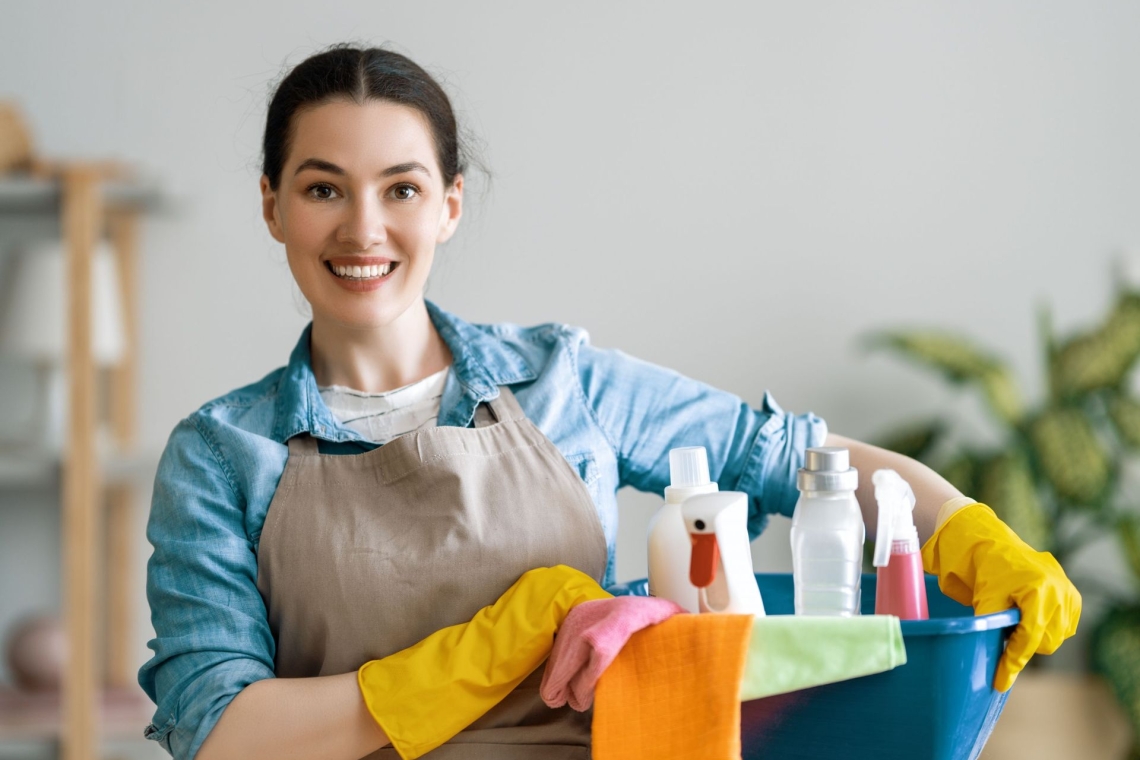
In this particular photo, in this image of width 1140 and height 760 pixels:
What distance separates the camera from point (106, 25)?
2389 millimetres

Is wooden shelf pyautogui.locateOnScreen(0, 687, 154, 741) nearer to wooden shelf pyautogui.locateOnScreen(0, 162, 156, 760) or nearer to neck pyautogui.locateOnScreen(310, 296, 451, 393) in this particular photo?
wooden shelf pyautogui.locateOnScreen(0, 162, 156, 760)

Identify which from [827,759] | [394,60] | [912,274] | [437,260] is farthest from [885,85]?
[827,759]

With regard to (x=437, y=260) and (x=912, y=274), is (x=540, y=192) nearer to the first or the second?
(x=437, y=260)

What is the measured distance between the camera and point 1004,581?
858 mm

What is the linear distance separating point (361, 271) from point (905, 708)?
620mm

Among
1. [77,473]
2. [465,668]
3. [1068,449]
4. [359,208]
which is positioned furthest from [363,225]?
[1068,449]

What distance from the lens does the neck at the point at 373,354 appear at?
1.15 m

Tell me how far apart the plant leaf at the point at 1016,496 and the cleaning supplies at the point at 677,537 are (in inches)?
48.9

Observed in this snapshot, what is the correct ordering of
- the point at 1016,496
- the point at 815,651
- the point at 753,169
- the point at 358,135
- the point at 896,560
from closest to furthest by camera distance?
the point at 815,651 → the point at 896,560 → the point at 358,135 → the point at 1016,496 → the point at 753,169

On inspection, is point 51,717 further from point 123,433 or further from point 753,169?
point 753,169

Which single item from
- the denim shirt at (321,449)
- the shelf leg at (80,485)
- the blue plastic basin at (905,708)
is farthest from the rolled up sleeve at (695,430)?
the shelf leg at (80,485)

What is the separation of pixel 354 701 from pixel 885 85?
185cm

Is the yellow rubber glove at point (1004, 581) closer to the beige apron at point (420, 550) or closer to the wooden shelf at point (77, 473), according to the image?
the beige apron at point (420, 550)

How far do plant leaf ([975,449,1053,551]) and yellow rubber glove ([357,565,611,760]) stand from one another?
4.26 feet
